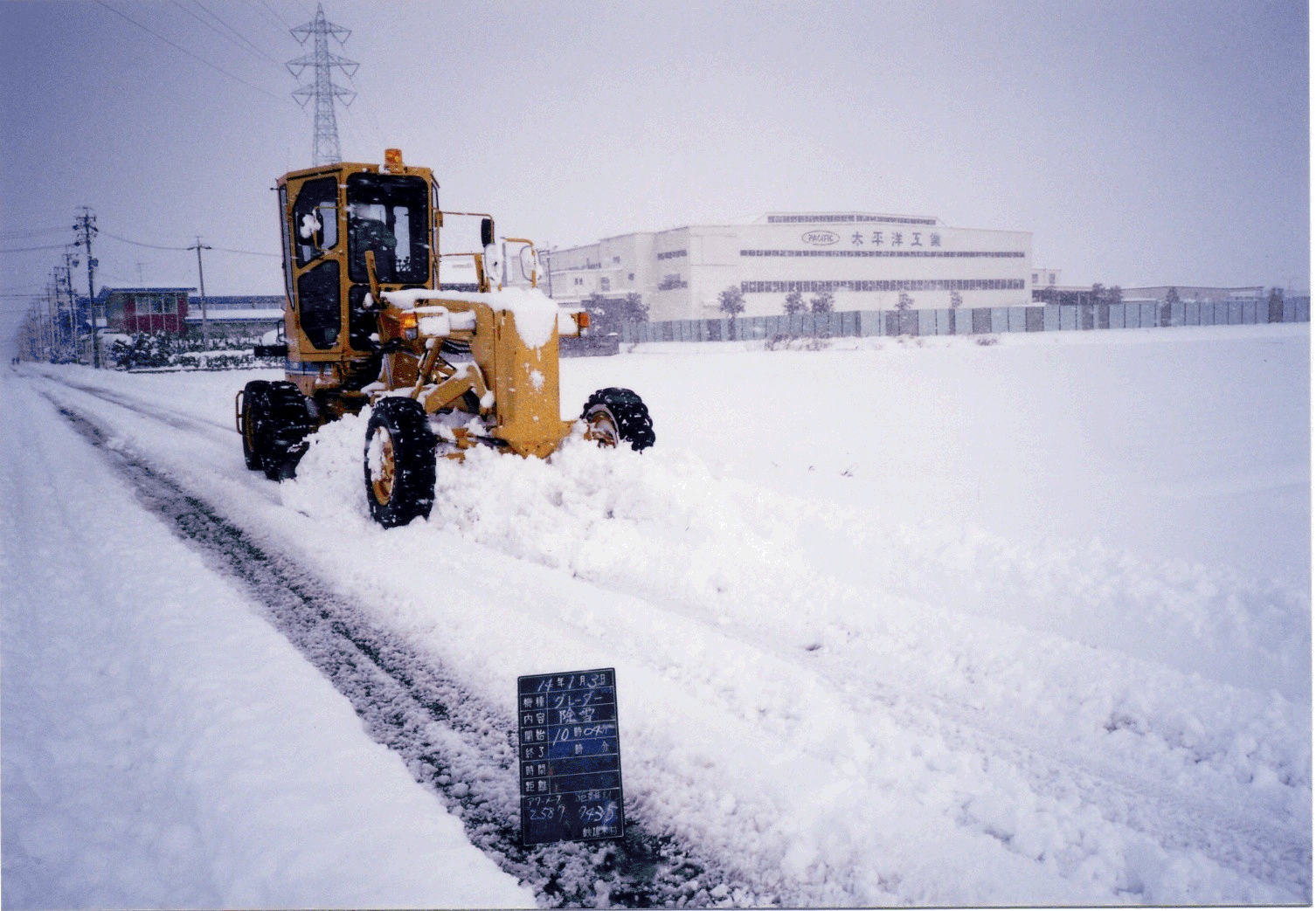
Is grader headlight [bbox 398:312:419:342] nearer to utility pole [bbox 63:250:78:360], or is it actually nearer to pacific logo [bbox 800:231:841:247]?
utility pole [bbox 63:250:78:360]

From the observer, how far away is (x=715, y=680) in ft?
10.4

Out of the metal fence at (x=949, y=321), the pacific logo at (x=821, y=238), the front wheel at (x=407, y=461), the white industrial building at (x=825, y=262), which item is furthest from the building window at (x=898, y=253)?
the front wheel at (x=407, y=461)

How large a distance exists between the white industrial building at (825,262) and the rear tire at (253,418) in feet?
10.7

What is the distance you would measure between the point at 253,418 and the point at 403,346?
2.20 metres

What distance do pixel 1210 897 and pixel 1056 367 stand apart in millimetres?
13391

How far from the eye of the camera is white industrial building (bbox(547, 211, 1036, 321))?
802cm

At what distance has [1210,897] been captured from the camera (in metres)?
2.23

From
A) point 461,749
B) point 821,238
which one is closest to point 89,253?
point 461,749

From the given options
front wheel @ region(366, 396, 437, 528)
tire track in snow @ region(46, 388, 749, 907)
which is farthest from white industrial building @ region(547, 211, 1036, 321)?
tire track in snow @ region(46, 388, 749, 907)

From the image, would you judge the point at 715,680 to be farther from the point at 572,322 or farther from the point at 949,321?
the point at 949,321

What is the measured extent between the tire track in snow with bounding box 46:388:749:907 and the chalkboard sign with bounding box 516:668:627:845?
0.21 ft

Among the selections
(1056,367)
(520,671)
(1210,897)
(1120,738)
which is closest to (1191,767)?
(1120,738)

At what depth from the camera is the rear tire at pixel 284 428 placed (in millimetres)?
6820

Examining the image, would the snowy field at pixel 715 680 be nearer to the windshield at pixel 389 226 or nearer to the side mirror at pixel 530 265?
the side mirror at pixel 530 265
